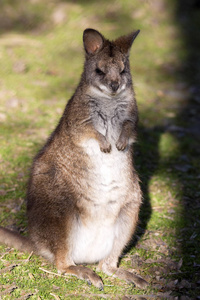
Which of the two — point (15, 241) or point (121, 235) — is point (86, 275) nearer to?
point (121, 235)

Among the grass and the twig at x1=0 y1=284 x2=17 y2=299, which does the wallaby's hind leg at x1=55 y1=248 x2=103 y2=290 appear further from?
the twig at x1=0 y1=284 x2=17 y2=299

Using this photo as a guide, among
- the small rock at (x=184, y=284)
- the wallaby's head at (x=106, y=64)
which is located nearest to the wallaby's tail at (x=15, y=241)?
the small rock at (x=184, y=284)

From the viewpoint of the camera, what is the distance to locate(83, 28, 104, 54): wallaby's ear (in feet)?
10.2

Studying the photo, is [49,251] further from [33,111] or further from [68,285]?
[33,111]

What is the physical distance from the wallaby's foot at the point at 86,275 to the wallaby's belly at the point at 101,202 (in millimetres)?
115

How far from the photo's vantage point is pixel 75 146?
315 cm

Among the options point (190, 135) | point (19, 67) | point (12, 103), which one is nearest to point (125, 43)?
point (190, 135)

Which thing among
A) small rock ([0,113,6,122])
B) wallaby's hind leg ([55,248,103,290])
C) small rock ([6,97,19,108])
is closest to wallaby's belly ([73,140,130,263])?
wallaby's hind leg ([55,248,103,290])

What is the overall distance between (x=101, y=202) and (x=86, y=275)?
0.53m

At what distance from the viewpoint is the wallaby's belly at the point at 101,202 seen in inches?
123

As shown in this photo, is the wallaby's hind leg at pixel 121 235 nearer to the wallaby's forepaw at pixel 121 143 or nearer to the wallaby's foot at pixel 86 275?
the wallaby's foot at pixel 86 275

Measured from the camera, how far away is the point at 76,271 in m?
3.09

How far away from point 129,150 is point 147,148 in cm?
220

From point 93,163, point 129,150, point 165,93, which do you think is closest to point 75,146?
point 93,163
